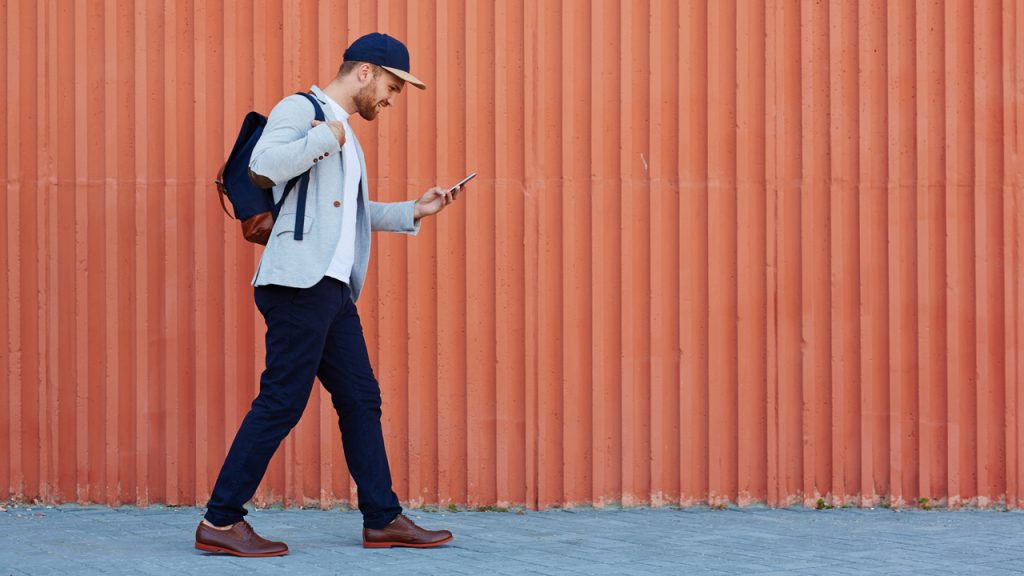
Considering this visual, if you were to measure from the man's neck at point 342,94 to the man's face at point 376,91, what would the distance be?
22mm

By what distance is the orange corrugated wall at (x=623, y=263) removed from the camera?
6.03m

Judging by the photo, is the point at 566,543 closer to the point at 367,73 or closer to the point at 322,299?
the point at 322,299

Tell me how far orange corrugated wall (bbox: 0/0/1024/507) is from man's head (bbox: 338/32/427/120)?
1.06 meters

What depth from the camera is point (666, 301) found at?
19.8 feet

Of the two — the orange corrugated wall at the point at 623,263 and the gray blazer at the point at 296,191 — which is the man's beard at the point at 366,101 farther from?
the orange corrugated wall at the point at 623,263

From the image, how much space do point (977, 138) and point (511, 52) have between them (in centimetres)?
200

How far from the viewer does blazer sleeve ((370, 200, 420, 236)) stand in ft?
16.7

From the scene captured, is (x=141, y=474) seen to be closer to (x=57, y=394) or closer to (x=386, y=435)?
(x=57, y=394)

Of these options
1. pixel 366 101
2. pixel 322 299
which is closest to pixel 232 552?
pixel 322 299

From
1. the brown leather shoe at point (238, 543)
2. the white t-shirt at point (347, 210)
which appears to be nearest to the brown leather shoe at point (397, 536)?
the brown leather shoe at point (238, 543)

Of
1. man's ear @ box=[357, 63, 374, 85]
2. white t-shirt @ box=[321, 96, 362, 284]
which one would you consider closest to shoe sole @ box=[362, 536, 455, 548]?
white t-shirt @ box=[321, 96, 362, 284]

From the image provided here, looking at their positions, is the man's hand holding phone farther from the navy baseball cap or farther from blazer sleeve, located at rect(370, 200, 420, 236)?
the navy baseball cap

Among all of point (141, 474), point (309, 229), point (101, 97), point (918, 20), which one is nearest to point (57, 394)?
point (141, 474)

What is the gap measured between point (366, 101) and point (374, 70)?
111mm
